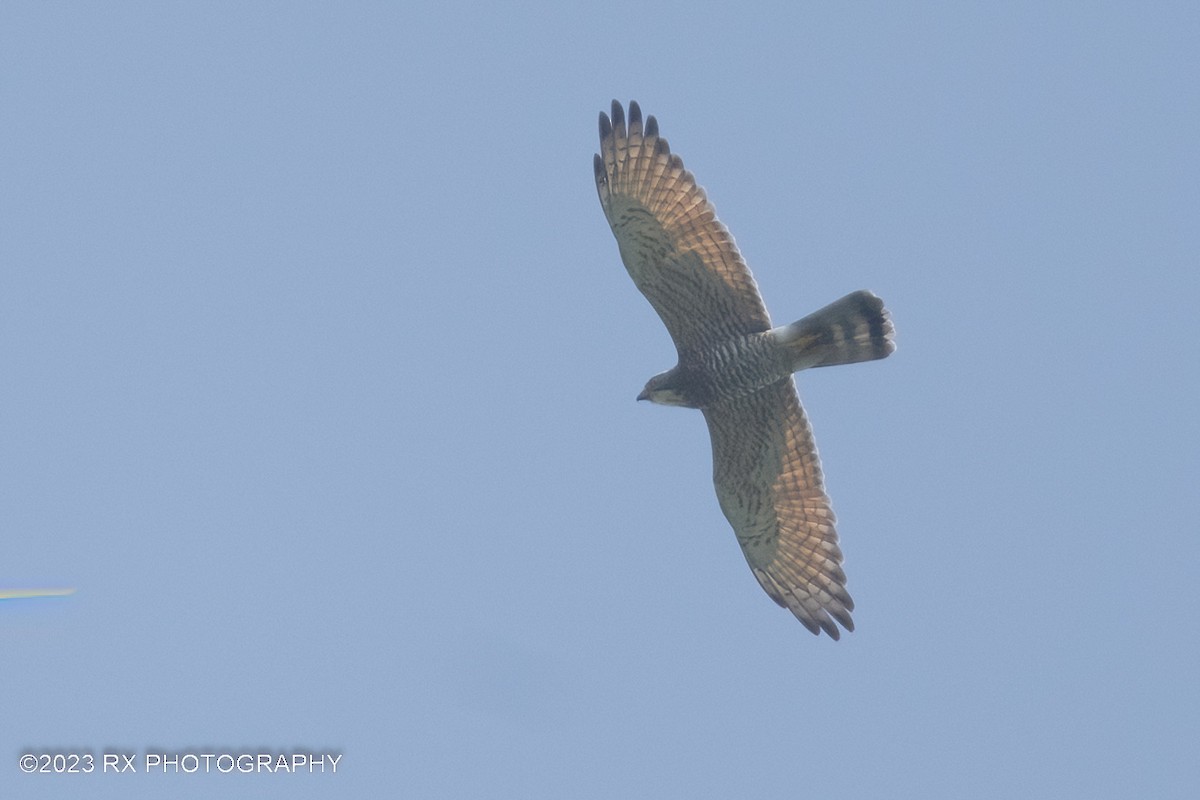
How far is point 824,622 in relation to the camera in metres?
16.0

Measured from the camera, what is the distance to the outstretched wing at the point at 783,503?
15.9 m

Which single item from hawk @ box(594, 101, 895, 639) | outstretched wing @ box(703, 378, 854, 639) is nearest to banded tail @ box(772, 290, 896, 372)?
hawk @ box(594, 101, 895, 639)

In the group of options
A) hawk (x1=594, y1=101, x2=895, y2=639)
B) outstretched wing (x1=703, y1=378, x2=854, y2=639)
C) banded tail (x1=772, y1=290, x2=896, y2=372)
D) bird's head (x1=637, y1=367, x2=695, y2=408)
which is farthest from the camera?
outstretched wing (x1=703, y1=378, x2=854, y2=639)

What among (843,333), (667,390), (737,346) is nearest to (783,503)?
(667,390)

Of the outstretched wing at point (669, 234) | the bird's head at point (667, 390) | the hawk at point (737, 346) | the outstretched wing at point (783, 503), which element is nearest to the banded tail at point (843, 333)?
the hawk at point (737, 346)

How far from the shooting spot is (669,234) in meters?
15.0

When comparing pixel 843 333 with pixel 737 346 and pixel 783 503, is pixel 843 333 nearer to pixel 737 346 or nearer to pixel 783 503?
pixel 737 346

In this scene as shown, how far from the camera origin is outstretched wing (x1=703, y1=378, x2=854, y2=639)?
15852mm

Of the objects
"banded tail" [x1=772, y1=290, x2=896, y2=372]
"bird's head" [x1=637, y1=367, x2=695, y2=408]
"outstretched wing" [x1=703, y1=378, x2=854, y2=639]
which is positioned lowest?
"outstretched wing" [x1=703, y1=378, x2=854, y2=639]

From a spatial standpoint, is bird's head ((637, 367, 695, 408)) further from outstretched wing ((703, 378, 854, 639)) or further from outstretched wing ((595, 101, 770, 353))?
outstretched wing ((595, 101, 770, 353))

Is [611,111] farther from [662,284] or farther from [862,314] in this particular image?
[862,314]

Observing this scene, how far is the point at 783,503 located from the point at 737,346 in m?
1.66

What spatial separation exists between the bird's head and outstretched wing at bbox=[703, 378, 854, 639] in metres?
0.32

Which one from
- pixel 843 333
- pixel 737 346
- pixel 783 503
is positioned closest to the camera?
pixel 843 333
